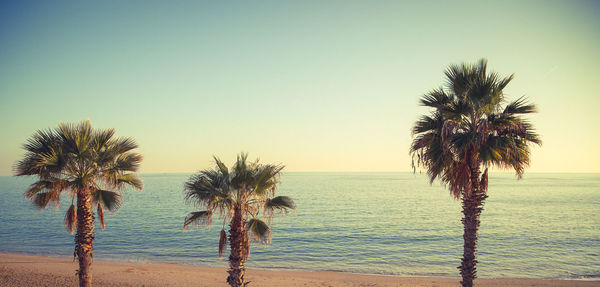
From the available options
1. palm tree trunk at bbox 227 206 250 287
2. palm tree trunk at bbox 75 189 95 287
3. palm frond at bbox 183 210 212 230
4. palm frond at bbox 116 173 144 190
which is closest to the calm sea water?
palm tree trunk at bbox 75 189 95 287

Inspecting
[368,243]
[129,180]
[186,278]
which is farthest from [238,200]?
[368,243]

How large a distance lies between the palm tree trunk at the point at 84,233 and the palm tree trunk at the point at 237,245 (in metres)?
5.41

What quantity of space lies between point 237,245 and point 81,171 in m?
6.49

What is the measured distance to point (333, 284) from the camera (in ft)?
67.2

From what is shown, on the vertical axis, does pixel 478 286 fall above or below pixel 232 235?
below

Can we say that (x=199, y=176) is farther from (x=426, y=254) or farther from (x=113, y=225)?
(x=113, y=225)

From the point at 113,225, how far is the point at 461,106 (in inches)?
1979

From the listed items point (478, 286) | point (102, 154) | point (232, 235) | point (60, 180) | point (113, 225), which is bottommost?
point (113, 225)

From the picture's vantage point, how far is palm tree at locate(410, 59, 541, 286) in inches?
394

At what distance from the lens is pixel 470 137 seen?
32.7ft

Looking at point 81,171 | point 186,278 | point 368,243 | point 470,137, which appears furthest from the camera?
point 368,243

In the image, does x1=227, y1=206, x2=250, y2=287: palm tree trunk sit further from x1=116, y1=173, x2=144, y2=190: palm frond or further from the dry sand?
the dry sand

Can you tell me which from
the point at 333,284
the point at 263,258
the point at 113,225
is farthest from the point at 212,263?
the point at 113,225

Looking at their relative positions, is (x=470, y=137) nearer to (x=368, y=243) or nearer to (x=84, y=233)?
(x=84, y=233)
